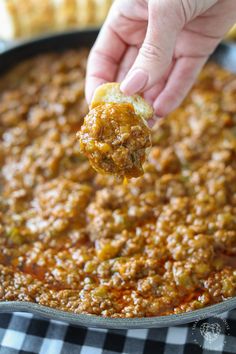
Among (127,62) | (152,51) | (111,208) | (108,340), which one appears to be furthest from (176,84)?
(108,340)

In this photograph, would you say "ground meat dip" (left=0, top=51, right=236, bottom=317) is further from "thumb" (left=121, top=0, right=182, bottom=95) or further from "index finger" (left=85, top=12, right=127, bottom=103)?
"thumb" (left=121, top=0, right=182, bottom=95)

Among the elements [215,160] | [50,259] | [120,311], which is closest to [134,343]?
[120,311]

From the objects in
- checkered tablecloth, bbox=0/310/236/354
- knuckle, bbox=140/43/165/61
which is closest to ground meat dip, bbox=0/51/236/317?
checkered tablecloth, bbox=0/310/236/354

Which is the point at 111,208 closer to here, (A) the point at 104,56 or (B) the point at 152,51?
(A) the point at 104,56

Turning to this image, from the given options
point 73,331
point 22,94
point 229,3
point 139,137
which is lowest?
point 73,331

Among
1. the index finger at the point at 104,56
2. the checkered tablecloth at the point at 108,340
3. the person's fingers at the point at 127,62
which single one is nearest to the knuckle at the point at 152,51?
the index finger at the point at 104,56

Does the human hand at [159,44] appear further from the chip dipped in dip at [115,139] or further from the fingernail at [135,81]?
the chip dipped in dip at [115,139]

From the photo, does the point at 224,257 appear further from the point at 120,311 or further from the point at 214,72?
the point at 214,72

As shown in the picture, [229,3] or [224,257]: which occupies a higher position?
[229,3]
